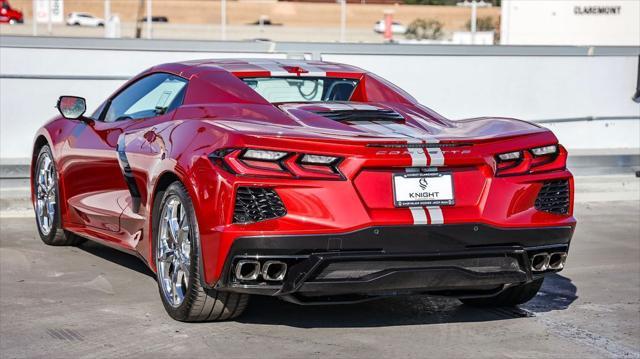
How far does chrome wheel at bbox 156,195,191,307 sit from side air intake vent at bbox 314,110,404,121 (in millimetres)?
871

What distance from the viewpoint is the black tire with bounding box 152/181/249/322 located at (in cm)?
556

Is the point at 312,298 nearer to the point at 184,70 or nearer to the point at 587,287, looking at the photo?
the point at 184,70

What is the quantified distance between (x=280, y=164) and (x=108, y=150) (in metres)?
1.99

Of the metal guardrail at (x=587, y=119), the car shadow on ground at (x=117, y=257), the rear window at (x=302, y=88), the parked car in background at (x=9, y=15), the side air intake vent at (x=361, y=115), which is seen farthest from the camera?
the parked car in background at (x=9, y=15)

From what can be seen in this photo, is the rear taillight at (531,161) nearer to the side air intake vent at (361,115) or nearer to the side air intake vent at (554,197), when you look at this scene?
the side air intake vent at (554,197)

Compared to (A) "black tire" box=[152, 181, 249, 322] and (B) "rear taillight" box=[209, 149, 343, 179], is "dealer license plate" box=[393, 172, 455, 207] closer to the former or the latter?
(B) "rear taillight" box=[209, 149, 343, 179]

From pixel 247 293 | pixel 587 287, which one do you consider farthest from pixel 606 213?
pixel 247 293

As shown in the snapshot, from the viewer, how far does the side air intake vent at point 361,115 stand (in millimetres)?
5918

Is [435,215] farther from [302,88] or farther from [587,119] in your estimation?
[587,119]

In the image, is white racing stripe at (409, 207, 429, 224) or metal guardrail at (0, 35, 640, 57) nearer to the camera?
white racing stripe at (409, 207, 429, 224)

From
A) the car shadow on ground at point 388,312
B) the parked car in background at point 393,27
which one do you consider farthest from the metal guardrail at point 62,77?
the parked car in background at point 393,27

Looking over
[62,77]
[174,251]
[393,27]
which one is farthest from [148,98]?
[393,27]

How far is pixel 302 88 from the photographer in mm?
6598

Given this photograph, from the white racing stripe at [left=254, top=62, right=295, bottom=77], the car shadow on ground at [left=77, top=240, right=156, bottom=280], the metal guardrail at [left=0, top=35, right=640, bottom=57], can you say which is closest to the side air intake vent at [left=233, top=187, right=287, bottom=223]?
the white racing stripe at [left=254, top=62, right=295, bottom=77]
